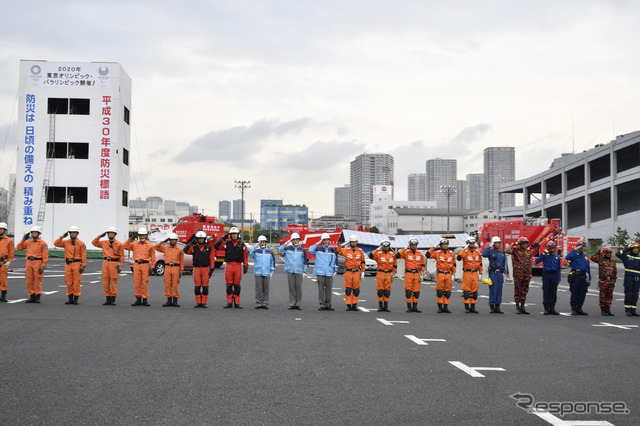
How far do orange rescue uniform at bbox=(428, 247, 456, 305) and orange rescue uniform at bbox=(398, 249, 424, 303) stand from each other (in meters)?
0.45

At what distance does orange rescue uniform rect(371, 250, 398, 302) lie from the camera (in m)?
14.4

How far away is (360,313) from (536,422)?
28.7ft

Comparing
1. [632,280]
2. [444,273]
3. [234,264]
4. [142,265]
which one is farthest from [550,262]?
[142,265]

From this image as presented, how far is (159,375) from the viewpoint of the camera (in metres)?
6.71

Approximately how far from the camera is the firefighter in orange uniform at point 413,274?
47.0 ft

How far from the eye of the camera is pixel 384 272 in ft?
47.4

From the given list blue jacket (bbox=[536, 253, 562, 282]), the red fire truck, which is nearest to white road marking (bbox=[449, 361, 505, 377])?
blue jacket (bbox=[536, 253, 562, 282])

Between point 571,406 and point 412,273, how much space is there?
346 inches

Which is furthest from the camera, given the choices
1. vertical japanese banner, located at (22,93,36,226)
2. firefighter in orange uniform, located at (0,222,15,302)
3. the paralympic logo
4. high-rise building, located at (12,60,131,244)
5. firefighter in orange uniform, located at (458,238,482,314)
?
high-rise building, located at (12,60,131,244)

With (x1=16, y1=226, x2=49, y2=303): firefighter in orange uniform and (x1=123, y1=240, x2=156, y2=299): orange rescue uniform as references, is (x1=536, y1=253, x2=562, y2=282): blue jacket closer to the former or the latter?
(x1=123, y1=240, x2=156, y2=299): orange rescue uniform

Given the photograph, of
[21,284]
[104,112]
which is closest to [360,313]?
[21,284]

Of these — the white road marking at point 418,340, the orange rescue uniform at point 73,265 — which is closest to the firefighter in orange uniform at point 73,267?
the orange rescue uniform at point 73,265

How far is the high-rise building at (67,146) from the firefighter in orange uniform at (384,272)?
37733 mm

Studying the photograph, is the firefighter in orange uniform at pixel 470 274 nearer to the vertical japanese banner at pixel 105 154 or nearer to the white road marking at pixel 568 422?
the white road marking at pixel 568 422
